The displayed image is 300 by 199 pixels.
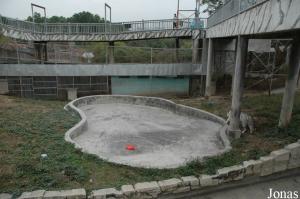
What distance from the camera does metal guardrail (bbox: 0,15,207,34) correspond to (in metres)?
21.6

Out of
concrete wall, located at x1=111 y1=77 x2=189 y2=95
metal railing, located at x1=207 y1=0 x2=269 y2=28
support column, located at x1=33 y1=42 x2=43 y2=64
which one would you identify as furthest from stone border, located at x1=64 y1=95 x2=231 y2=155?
support column, located at x1=33 y1=42 x2=43 y2=64

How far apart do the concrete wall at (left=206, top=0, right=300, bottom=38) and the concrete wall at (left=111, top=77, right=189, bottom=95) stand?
11.0m

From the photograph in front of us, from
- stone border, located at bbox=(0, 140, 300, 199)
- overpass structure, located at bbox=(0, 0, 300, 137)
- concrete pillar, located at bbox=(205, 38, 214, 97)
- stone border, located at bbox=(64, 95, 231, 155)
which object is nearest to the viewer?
stone border, located at bbox=(0, 140, 300, 199)

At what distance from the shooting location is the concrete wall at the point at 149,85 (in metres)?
20.2

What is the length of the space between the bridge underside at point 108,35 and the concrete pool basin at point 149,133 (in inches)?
281

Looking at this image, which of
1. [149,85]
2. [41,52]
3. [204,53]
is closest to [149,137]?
[149,85]

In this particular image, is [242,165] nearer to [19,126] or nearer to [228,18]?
[228,18]

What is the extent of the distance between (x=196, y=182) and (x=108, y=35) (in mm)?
19021

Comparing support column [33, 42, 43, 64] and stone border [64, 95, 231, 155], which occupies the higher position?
support column [33, 42, 43, 64]

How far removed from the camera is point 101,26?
23328 millimetres

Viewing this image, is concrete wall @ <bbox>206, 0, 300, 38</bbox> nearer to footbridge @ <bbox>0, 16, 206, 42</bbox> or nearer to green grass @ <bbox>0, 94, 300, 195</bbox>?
green grass @ <bbox>0, 94, 300, 195</bbox>

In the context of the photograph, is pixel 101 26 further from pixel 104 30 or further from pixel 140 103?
pixel 140 103

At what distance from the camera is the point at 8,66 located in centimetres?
1809

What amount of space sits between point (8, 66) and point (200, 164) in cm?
1605
